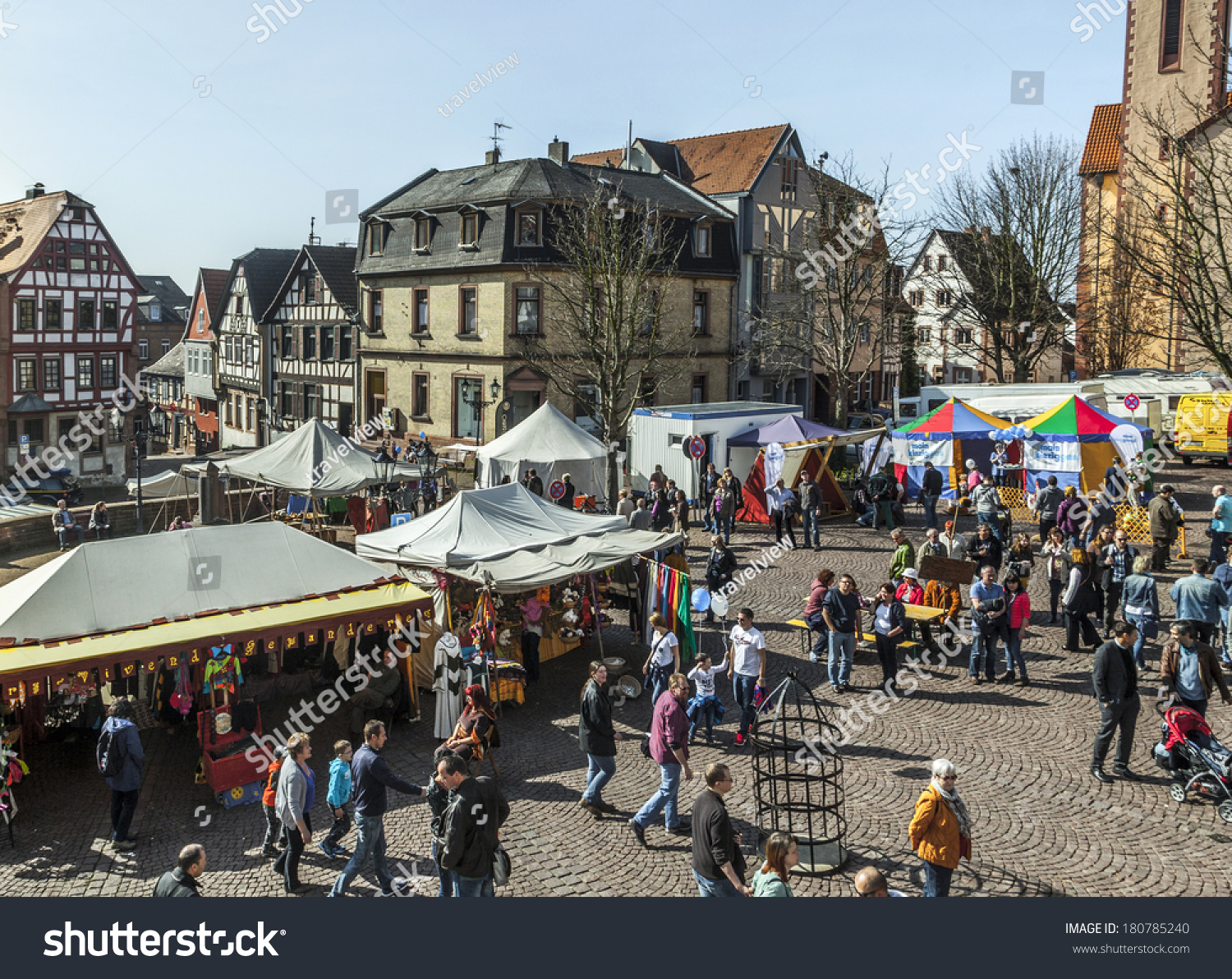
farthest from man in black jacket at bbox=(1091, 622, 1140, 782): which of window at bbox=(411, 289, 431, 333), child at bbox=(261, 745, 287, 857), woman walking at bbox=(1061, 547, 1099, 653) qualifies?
window at bbox=(411, 289, 431, 333)

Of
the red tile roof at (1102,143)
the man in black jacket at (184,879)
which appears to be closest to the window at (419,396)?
the red tile roof at (1102,143)

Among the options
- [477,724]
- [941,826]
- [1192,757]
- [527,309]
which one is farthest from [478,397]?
[941,826]

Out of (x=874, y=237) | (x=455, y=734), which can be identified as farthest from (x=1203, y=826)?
(x=874, y=237)

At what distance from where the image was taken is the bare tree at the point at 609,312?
29.1 m

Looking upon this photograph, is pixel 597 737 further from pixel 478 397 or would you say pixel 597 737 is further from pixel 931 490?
pixel 478 397

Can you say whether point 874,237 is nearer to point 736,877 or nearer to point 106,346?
point 736,877

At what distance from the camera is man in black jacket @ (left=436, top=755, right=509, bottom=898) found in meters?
7.47

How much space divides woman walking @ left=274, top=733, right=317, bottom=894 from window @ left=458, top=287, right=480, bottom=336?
28.8 meters

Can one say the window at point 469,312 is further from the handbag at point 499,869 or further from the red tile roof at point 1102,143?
the handbag at point 499,869

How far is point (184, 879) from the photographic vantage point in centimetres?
678

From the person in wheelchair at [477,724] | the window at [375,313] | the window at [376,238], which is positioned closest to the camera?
the person in wheelchair at [477,724]

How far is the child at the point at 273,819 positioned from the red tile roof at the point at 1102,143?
48.3 m

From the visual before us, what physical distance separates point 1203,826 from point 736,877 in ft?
17.2

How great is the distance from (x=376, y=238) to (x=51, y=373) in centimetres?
1749
